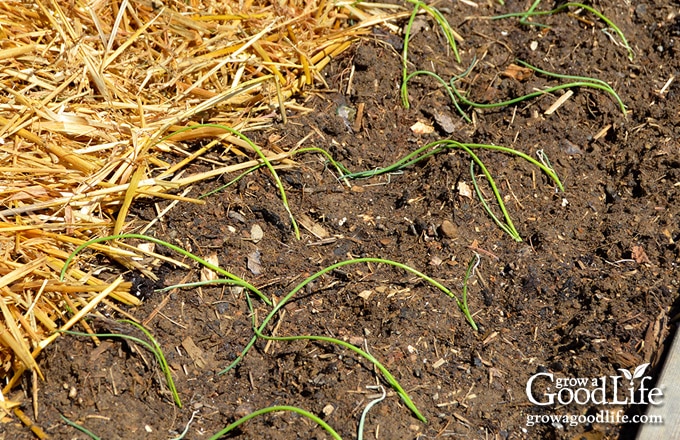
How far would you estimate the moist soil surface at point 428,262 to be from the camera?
2154 millimetres

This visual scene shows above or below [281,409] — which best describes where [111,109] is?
above

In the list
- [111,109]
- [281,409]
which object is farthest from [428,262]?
[111,109]

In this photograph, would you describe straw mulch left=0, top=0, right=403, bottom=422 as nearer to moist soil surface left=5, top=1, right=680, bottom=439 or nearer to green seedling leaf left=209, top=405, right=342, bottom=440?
moist soil surface left=5, top=1, right=680, bottom=439

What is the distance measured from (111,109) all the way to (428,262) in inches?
53.5

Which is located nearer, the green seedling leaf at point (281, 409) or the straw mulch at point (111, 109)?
the green seedling leaf at point (281, 409)

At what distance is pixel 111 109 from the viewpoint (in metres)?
2.77

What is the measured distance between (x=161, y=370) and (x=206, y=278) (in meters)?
0.37

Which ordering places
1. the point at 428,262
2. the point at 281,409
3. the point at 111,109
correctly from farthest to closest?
the point at 111,109, the point at 428,262, the point at 281,409

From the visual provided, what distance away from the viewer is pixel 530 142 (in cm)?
283

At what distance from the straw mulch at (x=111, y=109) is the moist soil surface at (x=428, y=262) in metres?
0.09

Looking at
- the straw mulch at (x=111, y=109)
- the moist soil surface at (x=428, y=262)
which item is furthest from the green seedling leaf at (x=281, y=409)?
the straw mulch at (x=111, y=109)

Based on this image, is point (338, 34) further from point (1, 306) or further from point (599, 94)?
point (1, 306)

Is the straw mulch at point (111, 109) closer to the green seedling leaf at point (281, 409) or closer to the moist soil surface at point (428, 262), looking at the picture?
the moist soil surface at point (428, 262)

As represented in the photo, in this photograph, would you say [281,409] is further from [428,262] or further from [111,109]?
[111,109]
